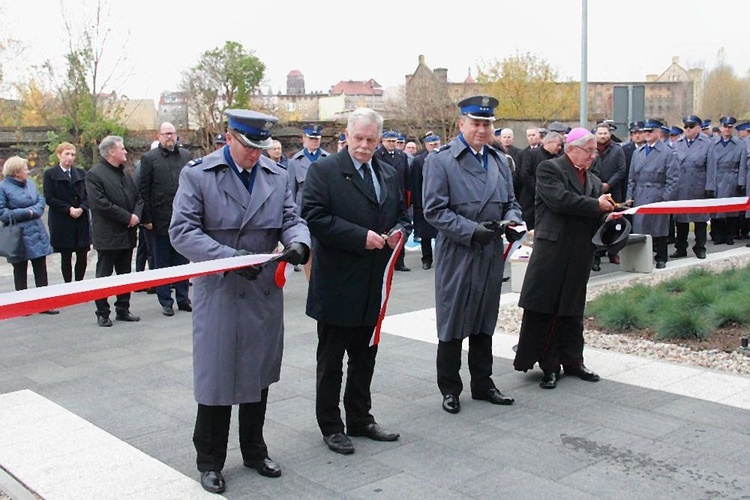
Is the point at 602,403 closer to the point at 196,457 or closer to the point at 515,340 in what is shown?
the point at 515,340

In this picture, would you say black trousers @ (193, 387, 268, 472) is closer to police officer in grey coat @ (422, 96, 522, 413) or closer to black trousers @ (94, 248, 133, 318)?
police officer in grey coat @ (422, 96, 522, 413)

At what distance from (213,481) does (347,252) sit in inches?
62.6

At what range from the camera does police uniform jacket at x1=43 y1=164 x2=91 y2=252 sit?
409 inches

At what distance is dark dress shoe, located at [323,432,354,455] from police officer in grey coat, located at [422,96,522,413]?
1.04 metres

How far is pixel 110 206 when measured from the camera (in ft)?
31.2

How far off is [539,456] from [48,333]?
20.3ft

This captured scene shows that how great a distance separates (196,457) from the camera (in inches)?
199

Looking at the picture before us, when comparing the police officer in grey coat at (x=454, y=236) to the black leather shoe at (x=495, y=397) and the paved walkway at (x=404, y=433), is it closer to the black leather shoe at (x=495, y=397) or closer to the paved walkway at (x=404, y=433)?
the black leather shoe at (x=495, y=397)

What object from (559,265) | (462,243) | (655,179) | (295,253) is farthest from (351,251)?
(655,179)

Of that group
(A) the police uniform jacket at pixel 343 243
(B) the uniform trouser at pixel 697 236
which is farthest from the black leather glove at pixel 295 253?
(B) the uniform trouser at pixel 697 236

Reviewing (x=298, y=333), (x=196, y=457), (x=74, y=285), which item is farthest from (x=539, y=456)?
→ (x=298, y=333)

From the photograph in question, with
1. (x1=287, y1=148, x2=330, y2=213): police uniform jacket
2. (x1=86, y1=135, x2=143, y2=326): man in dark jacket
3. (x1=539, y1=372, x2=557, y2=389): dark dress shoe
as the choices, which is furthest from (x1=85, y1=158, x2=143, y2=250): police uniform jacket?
(x1=539, y1=372, x2=557, y2=389): dark dress shoe

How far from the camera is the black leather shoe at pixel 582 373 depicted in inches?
269

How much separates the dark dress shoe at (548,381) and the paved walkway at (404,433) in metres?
0.07
